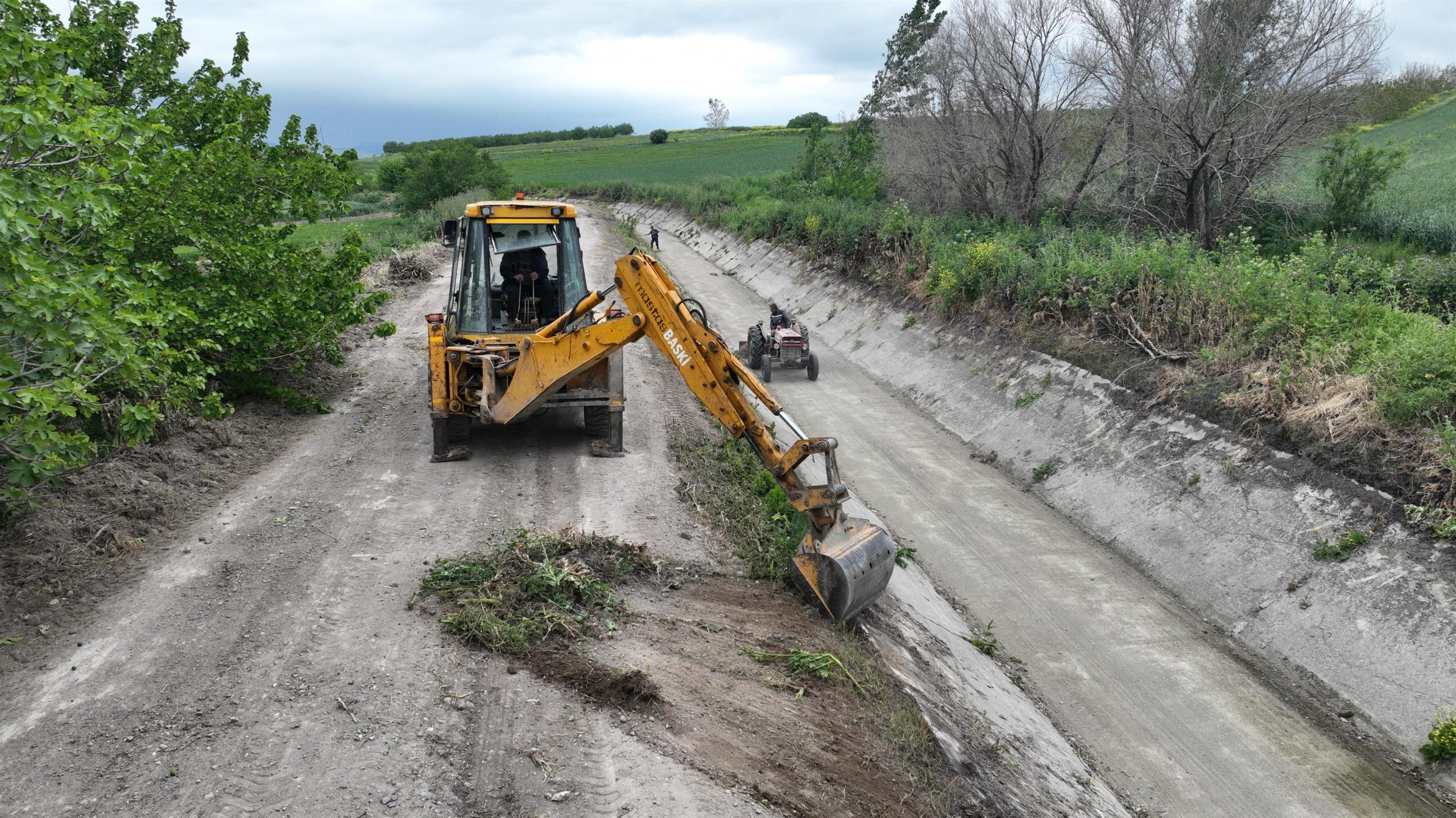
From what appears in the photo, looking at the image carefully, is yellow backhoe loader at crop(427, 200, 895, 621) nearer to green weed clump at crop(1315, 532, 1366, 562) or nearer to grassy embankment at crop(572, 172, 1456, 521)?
green weed clump at crop(1315, 532, 1366, 562)

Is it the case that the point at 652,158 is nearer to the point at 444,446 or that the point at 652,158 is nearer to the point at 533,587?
the point at 444,446

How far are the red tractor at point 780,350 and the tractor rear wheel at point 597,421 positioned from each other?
7847 mm

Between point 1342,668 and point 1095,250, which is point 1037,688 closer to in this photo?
point 1342,668

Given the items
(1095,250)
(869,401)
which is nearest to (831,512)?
(869,401)

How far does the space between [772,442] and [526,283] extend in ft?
19.0

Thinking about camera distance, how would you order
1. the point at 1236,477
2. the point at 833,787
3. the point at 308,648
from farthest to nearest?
the point at 1236,477
the point at 308,648
the point at 833,787

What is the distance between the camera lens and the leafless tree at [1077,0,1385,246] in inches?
792

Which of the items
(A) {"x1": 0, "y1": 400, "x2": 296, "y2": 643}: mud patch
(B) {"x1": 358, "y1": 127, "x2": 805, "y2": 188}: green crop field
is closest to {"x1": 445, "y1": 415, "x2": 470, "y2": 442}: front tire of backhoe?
(A) {"x1": 0, "y1": 400, "x2": 296, "y2": 643}: mud patch

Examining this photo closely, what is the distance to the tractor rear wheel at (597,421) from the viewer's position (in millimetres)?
12594

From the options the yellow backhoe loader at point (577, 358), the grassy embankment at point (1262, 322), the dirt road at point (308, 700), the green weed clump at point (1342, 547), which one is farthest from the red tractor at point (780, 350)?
the green weed clump at point (1342, 547)

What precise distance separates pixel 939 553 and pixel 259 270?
10.4 metres

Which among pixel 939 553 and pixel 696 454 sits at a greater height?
pixel 696 454

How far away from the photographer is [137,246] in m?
10.6

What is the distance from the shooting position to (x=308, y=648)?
698 centimetres
